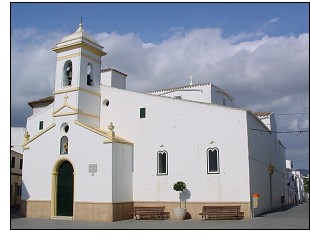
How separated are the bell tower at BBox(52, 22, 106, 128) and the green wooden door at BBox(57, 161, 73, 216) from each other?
319 cm

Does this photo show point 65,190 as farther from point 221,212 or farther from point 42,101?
point 42,101

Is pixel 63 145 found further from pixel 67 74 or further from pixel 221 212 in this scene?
pixel 221 212

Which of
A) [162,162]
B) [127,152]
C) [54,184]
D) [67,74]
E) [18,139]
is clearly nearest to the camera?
[162,162]

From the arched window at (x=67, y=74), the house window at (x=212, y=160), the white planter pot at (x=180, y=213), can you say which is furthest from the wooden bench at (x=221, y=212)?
the arched window at (x=67, y=74)

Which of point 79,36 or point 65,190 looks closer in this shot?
point 65,190

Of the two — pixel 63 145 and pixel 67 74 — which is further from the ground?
pixel 67 74

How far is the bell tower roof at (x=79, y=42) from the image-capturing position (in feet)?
81.2

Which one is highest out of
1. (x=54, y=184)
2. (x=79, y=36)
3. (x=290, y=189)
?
(x=79, y=36)

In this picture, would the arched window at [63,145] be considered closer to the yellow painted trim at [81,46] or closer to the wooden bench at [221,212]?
the yellow painted trim at [81,46]

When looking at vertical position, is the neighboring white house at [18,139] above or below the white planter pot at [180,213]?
above

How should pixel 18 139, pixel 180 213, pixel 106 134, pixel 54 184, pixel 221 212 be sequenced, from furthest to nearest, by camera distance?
pixel 18 139, pixel 54 184, pixel 106 134, pixel 180 213, pixel 221 212

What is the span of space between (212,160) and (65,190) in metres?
9.22

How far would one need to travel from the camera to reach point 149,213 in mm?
22031

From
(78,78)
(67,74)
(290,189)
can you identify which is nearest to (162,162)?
(78,78)
